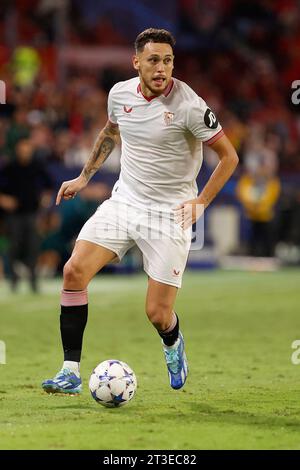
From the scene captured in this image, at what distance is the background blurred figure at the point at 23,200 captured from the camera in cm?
1596

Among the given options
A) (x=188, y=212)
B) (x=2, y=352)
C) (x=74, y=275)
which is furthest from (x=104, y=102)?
(x=74, y=275)

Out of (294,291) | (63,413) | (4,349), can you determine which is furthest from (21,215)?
(63,413)

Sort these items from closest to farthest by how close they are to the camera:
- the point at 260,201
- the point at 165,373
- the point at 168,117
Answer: the point at 168,117 → the point at 165,373 → the point at 260,201

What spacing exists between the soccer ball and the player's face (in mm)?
1962

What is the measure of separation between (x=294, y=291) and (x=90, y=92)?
7.95m

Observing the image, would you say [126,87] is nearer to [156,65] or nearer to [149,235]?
[156,65]

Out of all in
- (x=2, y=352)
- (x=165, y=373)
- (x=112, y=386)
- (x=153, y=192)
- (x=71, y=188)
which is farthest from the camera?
(x=2, y=352)

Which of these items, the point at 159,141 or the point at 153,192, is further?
the point at 153,192

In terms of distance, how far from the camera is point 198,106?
739 cm

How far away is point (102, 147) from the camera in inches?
319

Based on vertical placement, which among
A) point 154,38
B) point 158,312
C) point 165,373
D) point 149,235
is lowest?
point 165,373

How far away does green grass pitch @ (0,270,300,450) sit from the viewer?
6.16 m

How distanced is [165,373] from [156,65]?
2.70 meters

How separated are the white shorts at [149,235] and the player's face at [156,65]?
Answer: 35.0 inches
